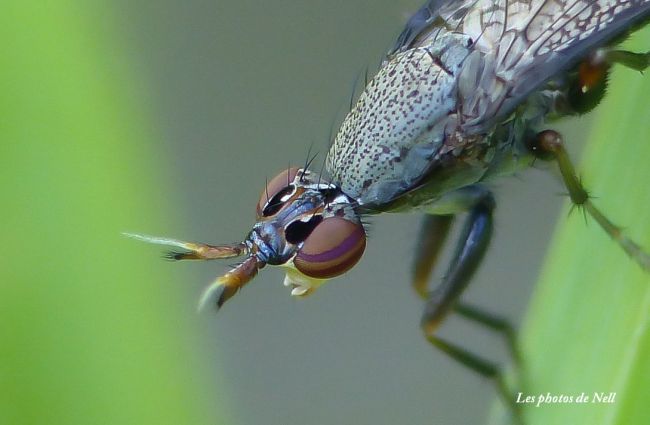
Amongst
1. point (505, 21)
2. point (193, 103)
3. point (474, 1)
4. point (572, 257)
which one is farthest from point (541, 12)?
point (193, 103)

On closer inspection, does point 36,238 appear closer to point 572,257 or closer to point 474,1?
point 572,257

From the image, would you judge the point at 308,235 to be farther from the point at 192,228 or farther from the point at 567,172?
the point at 192,228

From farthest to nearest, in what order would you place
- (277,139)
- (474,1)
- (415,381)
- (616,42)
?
(277,139) → (415,381) → (474,1) → (616,42)

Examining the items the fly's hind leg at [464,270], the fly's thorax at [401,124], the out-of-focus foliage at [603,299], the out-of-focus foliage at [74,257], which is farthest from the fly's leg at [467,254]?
the out-of-focus foliage at [74,257]

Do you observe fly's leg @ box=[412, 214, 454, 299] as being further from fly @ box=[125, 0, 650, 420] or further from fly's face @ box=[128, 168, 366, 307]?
fly's face @ box=[128, 168, 366, 307]

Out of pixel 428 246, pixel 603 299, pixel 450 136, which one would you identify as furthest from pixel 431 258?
pixel 603 299

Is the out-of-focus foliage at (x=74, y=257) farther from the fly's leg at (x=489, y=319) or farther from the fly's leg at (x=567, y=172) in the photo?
the fly's leg at (x=489, y=319)
